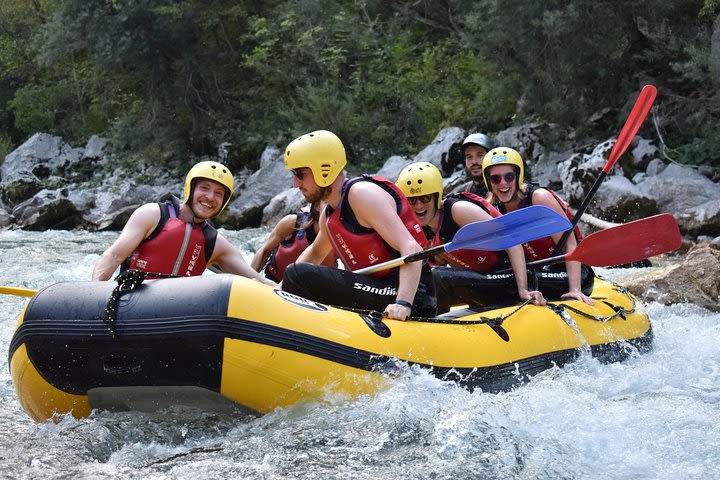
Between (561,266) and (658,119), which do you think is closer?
(561,266)

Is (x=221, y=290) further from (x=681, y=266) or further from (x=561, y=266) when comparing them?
(x=681, y=266)

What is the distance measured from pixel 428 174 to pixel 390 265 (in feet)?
2.93

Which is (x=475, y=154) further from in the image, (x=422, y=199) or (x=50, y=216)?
(x=50, y=216)

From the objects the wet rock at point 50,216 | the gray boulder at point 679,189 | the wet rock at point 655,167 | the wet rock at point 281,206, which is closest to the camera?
the gray boulder at point 679,189

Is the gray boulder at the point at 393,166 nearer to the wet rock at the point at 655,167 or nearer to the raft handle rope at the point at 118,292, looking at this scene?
the wet rock at the point at 655,167

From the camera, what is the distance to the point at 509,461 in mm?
3010

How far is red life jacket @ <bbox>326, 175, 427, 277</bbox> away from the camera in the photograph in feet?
12.7

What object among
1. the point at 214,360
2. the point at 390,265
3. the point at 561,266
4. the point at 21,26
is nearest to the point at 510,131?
the point at 561,266

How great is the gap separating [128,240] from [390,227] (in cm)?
140

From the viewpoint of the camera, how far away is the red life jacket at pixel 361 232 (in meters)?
3.88

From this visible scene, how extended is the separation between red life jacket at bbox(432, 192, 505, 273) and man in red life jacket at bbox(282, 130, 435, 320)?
554mm

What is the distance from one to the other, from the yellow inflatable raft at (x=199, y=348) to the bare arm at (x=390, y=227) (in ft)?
0.61

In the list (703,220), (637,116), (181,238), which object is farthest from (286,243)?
(703,220)

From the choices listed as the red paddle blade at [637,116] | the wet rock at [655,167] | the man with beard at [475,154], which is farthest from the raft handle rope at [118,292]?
the wet rock at [655,167]
